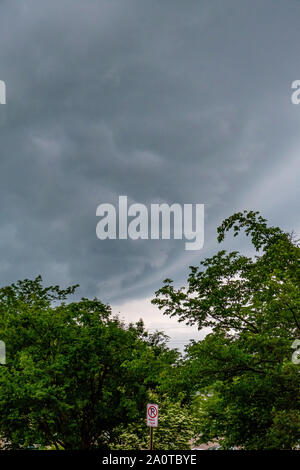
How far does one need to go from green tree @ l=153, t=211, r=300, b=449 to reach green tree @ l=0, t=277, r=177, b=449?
245 cm

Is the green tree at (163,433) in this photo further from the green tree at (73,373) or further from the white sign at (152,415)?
the white sign at (152,415)

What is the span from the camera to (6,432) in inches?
556

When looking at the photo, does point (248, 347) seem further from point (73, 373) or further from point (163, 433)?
point (163, 433)

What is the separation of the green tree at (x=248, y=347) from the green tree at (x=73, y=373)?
8.03 ft

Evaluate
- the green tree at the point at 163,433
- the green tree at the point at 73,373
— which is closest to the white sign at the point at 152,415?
the green tree at the point at 73,373

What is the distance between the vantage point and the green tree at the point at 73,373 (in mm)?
12413

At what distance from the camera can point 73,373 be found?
547 inches

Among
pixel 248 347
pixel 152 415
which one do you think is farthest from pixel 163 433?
pixel 248 347

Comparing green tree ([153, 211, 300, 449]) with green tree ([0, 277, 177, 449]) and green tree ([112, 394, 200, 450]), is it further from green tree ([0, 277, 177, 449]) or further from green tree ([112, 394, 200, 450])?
green tree ([112, 394, 200, 450])

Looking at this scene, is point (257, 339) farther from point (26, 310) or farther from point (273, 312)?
point (26, 310)

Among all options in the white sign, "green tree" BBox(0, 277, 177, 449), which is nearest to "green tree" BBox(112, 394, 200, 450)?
"green tree" BBox(0, 277, 177, 449)

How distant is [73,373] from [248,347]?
8.39m

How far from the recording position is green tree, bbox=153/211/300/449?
28.1ft
